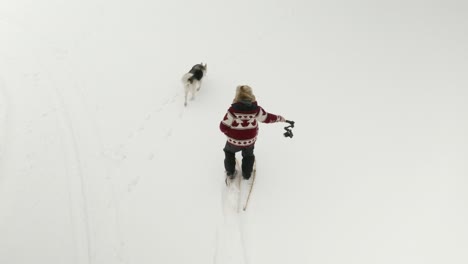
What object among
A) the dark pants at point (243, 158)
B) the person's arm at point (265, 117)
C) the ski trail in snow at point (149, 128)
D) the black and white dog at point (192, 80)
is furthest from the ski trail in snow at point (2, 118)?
the person's arm at point (265, 117)

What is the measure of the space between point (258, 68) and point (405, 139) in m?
3.30

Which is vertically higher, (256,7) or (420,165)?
(256,7)

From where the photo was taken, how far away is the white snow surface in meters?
4.27

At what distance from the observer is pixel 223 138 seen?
572 centimetres

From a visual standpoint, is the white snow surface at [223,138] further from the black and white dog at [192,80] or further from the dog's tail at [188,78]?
the dog's tail at [188,78]

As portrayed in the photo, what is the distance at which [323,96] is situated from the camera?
6.74 metres

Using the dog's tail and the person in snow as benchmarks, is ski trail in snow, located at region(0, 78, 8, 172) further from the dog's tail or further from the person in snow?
the person in snow

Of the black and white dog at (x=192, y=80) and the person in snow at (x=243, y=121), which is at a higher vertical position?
the black and white dog at (x=192, y=80)

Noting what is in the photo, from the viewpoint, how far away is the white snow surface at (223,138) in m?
4.27

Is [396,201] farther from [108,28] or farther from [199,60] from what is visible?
[108,28]

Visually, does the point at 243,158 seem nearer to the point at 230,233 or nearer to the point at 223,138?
the point at 230,233

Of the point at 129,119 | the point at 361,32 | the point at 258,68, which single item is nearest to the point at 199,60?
the point at 258,68

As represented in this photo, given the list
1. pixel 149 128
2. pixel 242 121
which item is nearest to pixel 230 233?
pixel 242 121

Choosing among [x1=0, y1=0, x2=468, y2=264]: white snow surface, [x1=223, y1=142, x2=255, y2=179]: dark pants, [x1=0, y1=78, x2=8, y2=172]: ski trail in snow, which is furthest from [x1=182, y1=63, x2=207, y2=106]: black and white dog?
[x1=0, y1=78, x2=8, y2=172]: ski trail in snow
